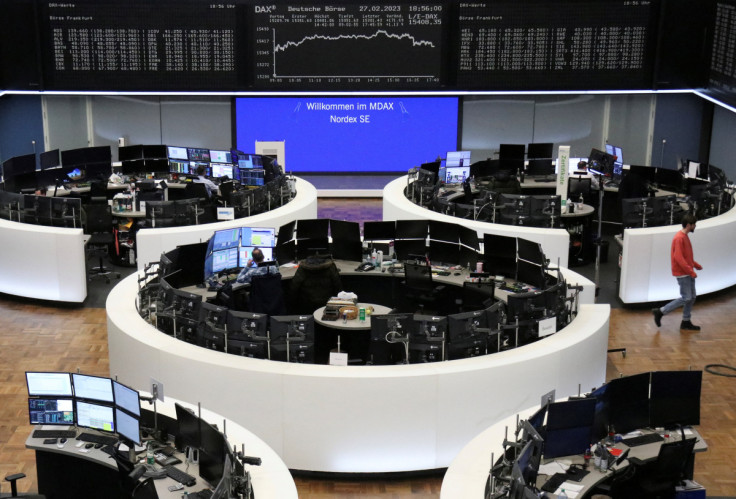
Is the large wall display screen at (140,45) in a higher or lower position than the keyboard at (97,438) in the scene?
higher

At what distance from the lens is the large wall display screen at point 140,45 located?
16.1 m

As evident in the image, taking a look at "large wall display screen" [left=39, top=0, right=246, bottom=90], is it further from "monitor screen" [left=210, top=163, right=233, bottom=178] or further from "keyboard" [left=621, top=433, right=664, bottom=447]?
"keyboard" [left=621, top=433, right=664, bottom=447]

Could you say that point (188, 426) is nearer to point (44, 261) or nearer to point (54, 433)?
point (54, 433)

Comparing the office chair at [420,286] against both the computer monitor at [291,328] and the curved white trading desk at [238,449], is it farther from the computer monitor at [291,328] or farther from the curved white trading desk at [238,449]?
the curved white trading desk at [238,449]

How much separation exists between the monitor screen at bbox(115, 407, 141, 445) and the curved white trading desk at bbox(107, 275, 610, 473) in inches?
43.0

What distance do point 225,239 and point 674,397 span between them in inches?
199

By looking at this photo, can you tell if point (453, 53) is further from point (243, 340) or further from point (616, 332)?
point (243, 340)

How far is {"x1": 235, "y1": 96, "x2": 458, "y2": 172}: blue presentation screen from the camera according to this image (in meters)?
17.9

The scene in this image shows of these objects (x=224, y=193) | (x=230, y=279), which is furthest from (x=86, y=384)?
(x=224, y=193)

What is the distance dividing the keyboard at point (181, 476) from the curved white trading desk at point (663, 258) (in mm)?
6976

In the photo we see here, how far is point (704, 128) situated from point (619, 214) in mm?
3172

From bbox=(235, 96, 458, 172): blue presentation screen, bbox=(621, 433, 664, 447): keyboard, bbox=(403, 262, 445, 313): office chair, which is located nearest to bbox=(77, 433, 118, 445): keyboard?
bbox=(621, 433, 664, 447): keyboard

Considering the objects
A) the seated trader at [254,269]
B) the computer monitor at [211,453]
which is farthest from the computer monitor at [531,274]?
the computer monitor at [211,453]

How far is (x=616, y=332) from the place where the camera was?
11648 millimetres
